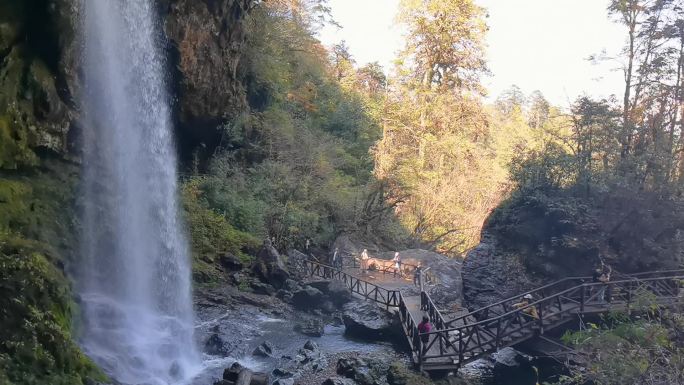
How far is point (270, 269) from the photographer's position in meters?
20.4

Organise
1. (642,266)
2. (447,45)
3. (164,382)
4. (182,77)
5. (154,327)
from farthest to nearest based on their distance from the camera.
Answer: (447,45) → (182,77) → (642,266) → (154,327) → (164,382)

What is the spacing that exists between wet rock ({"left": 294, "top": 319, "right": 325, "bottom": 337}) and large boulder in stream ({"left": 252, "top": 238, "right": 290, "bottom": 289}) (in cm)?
366

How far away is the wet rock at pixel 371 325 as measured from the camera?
1652cm

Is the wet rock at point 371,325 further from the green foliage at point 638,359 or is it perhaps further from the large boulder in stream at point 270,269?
the green foliage at point 638,359

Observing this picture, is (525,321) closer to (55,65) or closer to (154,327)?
(154,327)

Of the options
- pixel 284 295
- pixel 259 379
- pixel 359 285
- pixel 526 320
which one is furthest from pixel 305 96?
pixel 259 379

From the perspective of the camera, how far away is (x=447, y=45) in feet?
104

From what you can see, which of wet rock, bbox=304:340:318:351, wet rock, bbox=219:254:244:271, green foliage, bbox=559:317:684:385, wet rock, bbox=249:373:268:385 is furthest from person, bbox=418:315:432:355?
wet rock, bbox=219:254:244:271

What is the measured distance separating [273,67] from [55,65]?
51.5 feet

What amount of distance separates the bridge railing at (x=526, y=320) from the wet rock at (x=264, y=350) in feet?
13.2

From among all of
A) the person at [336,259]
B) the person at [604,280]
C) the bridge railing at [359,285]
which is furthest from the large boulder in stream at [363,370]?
the person at [336,259]

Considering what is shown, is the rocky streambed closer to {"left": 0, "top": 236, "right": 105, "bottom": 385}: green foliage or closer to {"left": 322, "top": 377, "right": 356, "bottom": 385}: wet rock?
{"left": 322, "top": 377, "right": 356, "bottom": 385}: wet rock

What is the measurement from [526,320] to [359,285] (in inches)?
322

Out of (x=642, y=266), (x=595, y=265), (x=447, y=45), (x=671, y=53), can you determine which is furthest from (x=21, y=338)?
(x=447, y=45)
